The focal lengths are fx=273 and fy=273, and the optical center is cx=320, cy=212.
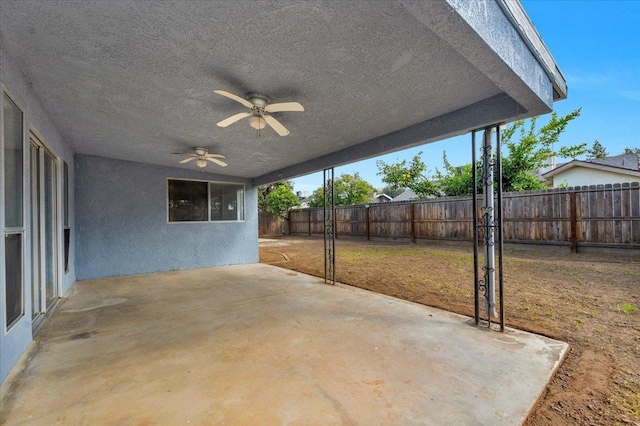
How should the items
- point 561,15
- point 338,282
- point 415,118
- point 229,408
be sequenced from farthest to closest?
point 561,15 < point 338,282 < point 415,118 < point 229,408

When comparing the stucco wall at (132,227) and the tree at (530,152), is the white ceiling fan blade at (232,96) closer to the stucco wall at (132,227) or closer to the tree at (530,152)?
the stucco wall at (132,227)

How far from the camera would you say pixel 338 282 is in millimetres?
5156

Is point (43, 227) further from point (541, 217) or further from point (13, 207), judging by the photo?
point (541, 217)

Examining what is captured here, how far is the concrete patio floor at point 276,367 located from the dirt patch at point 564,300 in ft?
0.53

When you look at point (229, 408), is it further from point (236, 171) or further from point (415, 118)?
point (236, 171)

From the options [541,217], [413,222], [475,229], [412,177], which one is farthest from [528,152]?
[475,229]

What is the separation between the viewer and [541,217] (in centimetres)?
772

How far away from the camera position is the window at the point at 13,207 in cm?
214

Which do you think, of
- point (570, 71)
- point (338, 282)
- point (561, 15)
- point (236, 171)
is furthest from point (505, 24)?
point (570, 71)

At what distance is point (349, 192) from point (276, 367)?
1625 cm

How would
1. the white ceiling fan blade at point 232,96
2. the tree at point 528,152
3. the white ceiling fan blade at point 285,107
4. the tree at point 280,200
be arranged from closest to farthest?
the white ceiling fan blade at point 232,96
the white ceiling fan blade at point 285,107
the tree at point 528,152
the tree at point 280,200

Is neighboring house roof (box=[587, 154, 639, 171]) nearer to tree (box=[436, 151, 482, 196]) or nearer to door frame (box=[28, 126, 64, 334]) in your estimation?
tree (box=[436, 151, 482, 196])

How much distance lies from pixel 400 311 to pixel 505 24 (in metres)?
3.02

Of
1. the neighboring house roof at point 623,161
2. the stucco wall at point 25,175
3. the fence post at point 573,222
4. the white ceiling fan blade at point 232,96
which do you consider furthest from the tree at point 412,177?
the stucco wall at point 25,175
